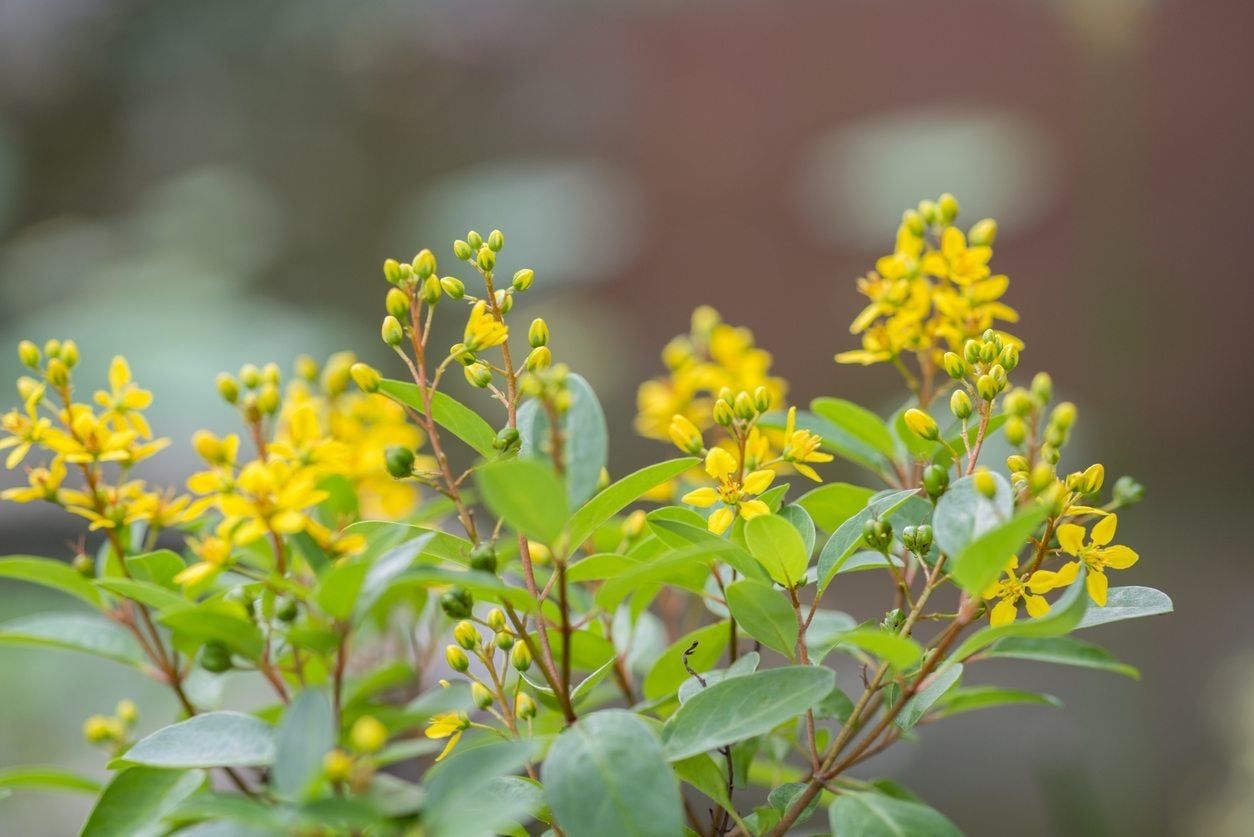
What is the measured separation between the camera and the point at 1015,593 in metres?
0.34

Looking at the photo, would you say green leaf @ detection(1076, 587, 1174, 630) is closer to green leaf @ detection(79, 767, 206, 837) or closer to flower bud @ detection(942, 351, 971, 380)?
flower bud @ detection(942, 351, 971, 380)

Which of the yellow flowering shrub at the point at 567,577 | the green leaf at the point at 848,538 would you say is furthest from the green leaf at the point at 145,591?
the green leaf at the point at 848,538

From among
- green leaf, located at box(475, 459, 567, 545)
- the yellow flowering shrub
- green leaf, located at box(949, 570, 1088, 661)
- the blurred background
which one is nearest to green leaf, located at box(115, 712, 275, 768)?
the yellow flowering shrub

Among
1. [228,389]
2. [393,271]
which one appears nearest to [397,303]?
[393,271]

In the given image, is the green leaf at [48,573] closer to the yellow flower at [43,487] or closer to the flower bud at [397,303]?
the yellow flower at [43,487]

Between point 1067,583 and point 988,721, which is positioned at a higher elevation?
point 1067,583

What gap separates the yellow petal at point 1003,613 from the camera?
0.33 m

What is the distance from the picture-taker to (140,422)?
16.6 inches

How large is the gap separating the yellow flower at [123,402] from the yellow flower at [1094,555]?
0.33 metres

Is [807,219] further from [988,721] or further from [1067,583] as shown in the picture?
[1067,583]

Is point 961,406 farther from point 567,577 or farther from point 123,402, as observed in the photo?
point 123,402

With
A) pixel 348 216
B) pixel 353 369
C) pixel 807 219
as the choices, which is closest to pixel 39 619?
pixel 353 369

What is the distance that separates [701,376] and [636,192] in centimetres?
238

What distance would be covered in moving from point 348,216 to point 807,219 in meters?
1.20
